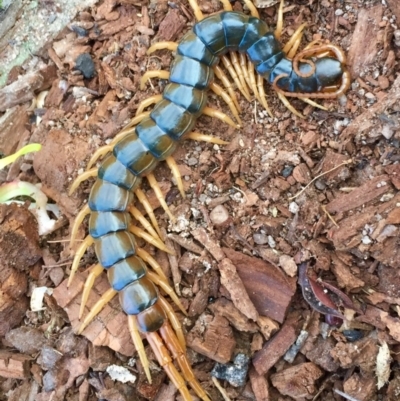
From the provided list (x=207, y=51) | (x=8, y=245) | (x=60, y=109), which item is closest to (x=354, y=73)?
(x=207, y=51)

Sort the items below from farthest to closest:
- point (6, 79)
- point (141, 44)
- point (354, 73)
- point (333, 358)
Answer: point (6, 79) → point (141, 44) → point (354, 73) → point (333, 358)

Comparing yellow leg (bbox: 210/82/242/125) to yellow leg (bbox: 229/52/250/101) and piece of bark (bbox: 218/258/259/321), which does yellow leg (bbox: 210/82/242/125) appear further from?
piece of bark (bbox: 218/258/259/321)

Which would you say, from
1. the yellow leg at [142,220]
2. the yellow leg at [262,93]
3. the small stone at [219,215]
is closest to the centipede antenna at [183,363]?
the yellow leg at [142,220]

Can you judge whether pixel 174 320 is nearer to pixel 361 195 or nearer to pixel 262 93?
pixel 361 195

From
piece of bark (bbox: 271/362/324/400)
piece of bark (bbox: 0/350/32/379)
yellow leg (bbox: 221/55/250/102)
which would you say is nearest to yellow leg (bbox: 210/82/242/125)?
yellow leg (bbox: 221/55/250/102)

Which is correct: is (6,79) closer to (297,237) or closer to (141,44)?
(141,44)

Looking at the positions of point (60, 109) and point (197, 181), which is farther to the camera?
point (60, 109)

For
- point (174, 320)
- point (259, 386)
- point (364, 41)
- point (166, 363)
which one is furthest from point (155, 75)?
point (259, 386)

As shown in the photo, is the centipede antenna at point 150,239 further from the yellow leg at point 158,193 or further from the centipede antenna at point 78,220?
the centipede antenna at point 78,220
